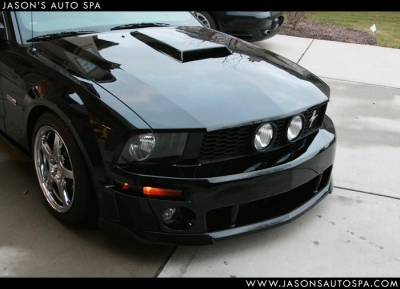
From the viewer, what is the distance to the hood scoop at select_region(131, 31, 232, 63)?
2.85m

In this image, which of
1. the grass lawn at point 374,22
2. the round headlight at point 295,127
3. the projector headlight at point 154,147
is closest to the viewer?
the projector headlight at point 154,147

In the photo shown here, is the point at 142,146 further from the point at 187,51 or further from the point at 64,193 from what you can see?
the point at 187,51

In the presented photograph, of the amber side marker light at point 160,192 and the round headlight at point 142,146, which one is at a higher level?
the round headlight at point 142,146

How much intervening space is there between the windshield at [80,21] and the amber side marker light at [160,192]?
147 centimetres

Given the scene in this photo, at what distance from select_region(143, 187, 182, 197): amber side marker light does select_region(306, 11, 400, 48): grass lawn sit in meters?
7.63

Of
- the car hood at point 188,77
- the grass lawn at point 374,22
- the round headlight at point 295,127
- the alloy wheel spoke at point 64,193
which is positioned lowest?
the grass lawn at point 374,22

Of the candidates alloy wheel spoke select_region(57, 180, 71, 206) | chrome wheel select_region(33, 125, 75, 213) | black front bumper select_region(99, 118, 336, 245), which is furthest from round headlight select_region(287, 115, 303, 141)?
alloy wheel spoke select_region(57, 180, 71, 206)

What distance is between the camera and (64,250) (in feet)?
8.19

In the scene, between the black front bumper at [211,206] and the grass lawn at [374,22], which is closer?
the black front bumper at [211,206]

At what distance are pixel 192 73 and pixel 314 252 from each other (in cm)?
125

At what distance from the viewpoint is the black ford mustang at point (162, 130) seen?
2184 mm

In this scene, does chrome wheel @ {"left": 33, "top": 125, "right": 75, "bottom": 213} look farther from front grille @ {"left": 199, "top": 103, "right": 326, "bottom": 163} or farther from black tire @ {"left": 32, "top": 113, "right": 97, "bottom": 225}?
front grille @ {"left": 199, "top": 103, "right": 326, "bottom": 163}

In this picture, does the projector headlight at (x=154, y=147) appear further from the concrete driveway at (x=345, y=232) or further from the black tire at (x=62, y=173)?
the concrete driveway at (x=345, y=232)

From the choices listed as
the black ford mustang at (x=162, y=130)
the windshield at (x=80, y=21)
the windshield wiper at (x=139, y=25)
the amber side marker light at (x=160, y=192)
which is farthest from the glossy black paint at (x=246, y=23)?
the amber side marker light at (x=160, y=192)
